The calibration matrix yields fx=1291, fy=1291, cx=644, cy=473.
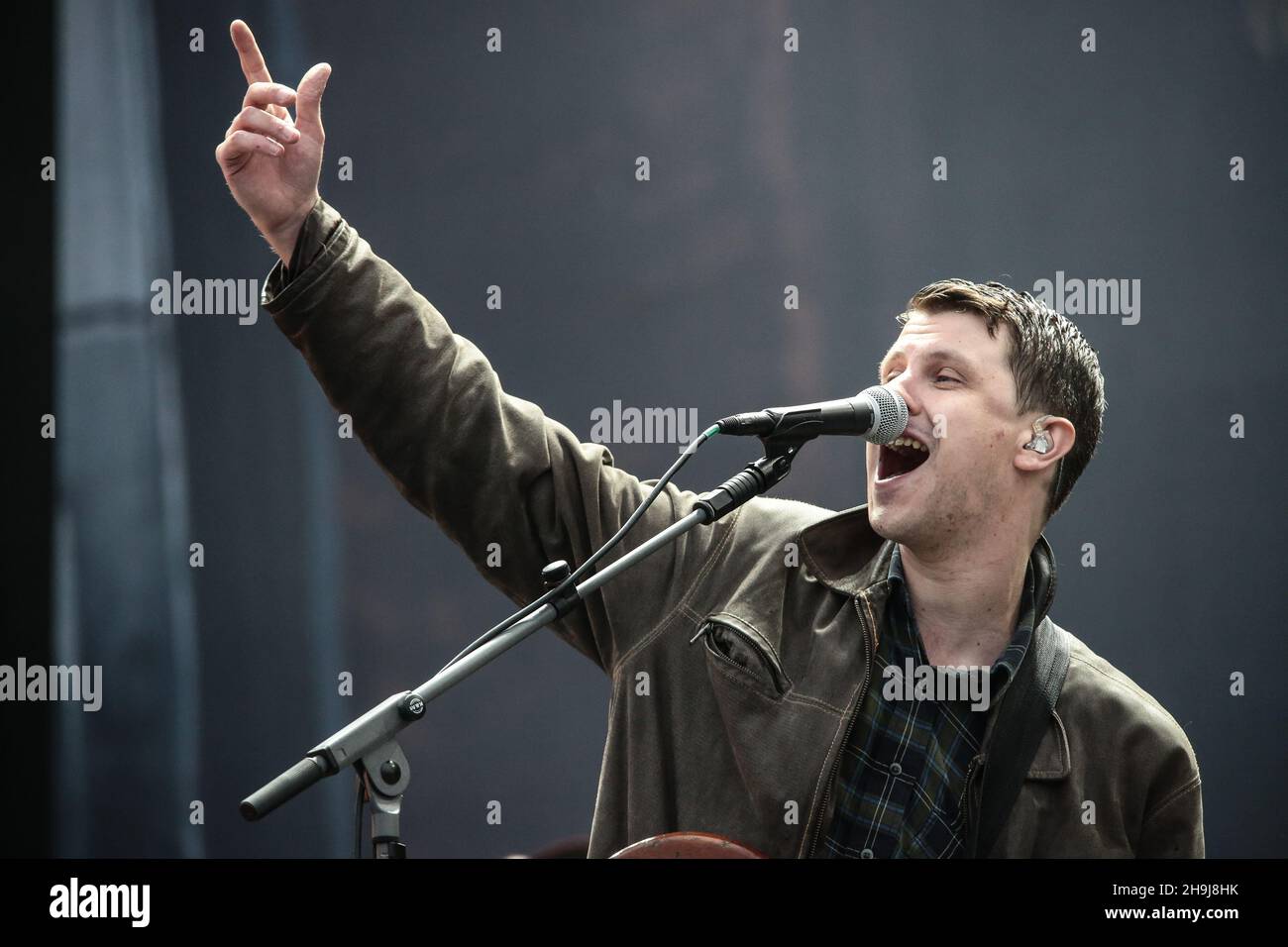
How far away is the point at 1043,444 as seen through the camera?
2295 mm

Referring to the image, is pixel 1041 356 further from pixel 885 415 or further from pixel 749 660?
pixel 749 660

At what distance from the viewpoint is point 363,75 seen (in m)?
3.46

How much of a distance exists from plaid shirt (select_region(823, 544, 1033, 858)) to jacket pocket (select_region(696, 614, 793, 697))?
155 millimetres

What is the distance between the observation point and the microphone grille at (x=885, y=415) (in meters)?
1.93

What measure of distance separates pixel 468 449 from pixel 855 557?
72 cm

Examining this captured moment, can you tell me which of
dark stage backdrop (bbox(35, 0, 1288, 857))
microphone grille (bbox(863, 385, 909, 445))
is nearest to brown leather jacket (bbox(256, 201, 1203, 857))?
microphone grille (bbox(863, 385, 909, 445))

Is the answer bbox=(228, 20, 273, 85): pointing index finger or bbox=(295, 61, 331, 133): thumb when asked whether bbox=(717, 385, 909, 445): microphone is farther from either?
bbox=(228, 20, 273, 85): pointing index finger

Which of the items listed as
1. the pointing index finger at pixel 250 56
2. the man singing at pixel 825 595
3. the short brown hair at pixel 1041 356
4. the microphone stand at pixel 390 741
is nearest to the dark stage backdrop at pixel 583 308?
the short brown hair at pixel 1041 356

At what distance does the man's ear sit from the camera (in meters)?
2.27

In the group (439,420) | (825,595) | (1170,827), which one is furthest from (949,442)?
(439,420)

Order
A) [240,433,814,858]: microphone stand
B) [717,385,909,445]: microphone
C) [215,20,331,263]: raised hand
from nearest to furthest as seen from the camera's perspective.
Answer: [240,433,814,858]: microphone stand < [717,385,909,445]: microphone < [215,20,331,263]: raised hand

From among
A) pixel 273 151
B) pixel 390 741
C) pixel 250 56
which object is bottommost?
pixel 390 741

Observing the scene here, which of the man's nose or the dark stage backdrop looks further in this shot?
the dark stage backdrop

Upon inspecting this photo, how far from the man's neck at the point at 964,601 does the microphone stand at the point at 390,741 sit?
0.70 metres
